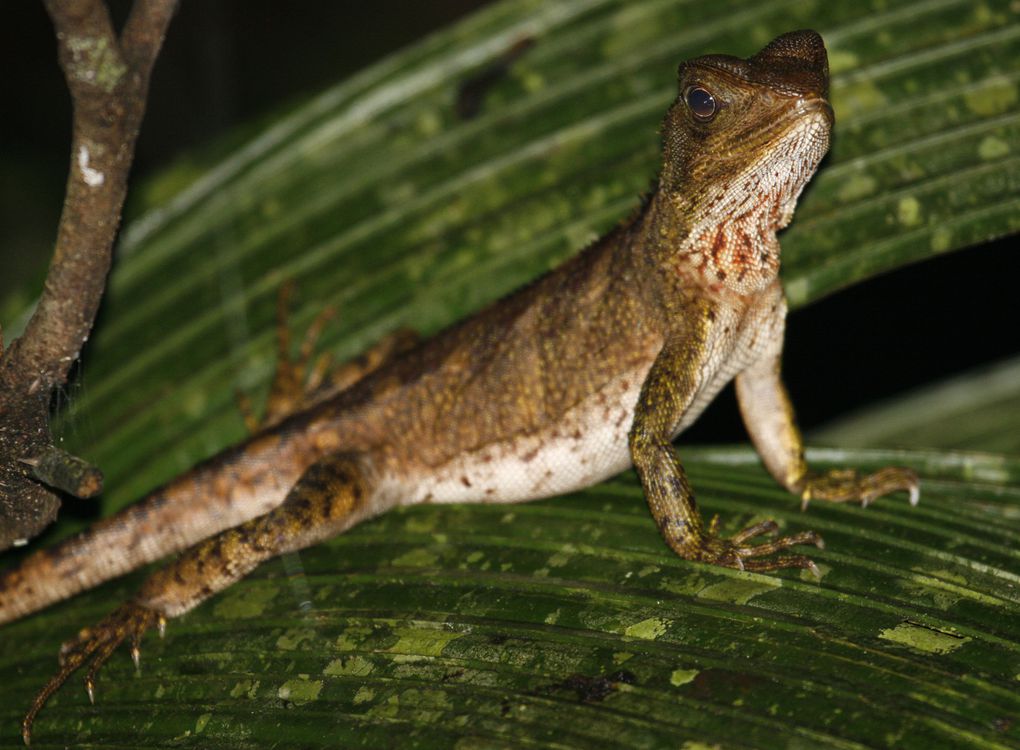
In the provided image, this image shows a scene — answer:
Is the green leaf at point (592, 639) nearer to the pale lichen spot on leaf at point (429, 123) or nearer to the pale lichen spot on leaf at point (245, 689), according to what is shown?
the pale lichen spot on leaf at point (245, 689)

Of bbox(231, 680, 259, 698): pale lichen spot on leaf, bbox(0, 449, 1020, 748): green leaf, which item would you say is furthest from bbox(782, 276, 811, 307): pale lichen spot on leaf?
bbox(231, 680, 259, 698): pale lichen spot on leaf

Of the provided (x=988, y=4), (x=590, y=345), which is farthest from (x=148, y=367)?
(x=988, y=4)

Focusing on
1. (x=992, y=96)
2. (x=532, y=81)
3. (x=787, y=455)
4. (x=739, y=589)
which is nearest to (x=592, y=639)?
(x=739, y=589)

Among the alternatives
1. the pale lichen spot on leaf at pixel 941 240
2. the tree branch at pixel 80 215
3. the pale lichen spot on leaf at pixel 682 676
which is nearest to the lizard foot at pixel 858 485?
the pale lichen spot on leaf at pixel 941 240

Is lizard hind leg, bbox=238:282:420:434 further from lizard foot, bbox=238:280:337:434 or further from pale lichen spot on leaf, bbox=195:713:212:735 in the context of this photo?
pale lichen spot on leaf, bbox=195:713:212:735

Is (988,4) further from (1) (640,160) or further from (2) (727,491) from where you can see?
(2) (727,491)
